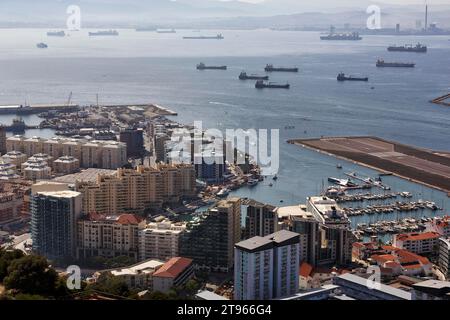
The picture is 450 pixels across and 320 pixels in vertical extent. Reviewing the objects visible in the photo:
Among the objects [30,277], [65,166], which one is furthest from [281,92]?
[30,277]

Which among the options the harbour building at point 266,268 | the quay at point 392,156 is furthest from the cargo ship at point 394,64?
the harbour building at point 266,268

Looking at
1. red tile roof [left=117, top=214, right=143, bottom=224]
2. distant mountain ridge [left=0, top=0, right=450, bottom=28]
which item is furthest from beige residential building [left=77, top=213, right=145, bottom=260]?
distant mountain ridge [left=0, top=0, right=450, bottom=28]

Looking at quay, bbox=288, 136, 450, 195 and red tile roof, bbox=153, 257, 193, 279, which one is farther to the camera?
quay, bbox=288, 136, 450, 195

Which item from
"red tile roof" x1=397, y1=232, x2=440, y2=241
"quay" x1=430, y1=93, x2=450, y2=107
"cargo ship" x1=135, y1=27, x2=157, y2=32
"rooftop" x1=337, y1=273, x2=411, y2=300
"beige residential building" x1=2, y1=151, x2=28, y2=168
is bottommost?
"red tile roof" x1=397, y1=232, x2=440, y2=241

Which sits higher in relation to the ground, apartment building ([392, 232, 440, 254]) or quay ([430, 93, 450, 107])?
quay ([430, 93, 450, 107])

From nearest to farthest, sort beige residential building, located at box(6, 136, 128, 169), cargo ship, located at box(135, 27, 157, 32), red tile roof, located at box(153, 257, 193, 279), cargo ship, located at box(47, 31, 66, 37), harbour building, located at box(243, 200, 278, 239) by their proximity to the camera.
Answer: red tile roof, located at box(153, 257, 193, 279)
harbour building, located at box(243, 200, 278, 239)
beige residential building, located at box(6, 136, 128, 169)
cargo ship, located at box(47, 31, 66, 37)
cargo ship, located at box(135, 27, 157, 32)

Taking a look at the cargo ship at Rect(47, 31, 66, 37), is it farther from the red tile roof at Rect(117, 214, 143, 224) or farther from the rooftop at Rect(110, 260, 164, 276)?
the rooftop at Rect(110, 260, 164, 276)

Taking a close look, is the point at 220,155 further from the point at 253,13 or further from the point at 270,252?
the point at 253,13

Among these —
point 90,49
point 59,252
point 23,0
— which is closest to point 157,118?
point 59,252

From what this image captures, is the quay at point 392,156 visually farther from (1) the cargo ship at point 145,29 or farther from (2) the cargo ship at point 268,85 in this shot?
(1) the cargo ship at point 145,29
